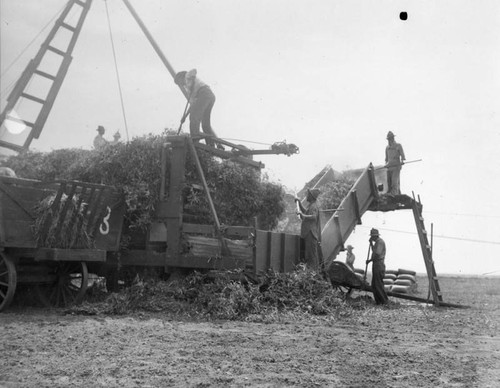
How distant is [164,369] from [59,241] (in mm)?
4618

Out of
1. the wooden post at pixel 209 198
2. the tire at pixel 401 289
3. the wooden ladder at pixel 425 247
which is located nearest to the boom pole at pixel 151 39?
the wooden post at pixel 209 198

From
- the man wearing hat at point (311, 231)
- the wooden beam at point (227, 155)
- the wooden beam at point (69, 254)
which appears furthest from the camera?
the man wearing hat at point (311, 231)

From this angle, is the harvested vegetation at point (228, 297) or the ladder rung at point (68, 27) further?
the ladder rung at point (68, 27)

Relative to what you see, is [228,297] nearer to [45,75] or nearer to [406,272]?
[45,75]

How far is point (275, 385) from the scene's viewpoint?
5.01 metres

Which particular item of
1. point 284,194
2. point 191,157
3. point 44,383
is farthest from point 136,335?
point 284,194

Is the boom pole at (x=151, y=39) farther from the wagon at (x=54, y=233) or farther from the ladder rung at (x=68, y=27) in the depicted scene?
the wagon at (x=54, y=233)

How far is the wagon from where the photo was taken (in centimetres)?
888

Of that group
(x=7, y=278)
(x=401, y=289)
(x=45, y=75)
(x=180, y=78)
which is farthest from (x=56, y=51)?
(x=401, y=289)

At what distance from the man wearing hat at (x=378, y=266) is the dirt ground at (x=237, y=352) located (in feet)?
11.1

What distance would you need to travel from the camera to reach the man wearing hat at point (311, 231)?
11520 mm

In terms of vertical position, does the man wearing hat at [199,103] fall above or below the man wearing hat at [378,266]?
above

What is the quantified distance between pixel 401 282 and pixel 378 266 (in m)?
6.66

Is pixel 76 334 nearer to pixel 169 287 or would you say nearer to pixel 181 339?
pixel 181 339
